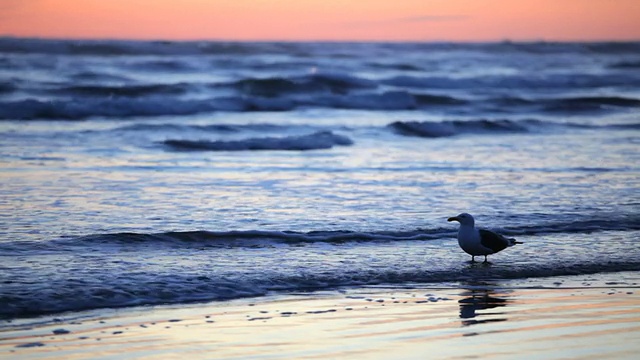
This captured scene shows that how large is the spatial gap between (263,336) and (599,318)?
2.22m

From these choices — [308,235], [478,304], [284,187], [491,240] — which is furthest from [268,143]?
[478,304]

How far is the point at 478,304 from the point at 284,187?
237 inches

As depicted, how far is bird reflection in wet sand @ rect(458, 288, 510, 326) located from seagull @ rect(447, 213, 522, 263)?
0.95 m

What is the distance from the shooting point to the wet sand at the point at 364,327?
5.48 meters

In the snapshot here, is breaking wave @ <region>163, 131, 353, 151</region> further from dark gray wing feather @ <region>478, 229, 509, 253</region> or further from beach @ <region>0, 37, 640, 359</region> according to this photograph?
dark gray wing feather @ <region>478, 229, 509, 253</region>

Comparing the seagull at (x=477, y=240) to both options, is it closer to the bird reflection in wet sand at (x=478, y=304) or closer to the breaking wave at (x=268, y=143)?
the bird reflection in wet sand at (x=478, y=304)

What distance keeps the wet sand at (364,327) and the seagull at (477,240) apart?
3.24 ft

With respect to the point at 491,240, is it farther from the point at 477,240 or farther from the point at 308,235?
the point at 308,235

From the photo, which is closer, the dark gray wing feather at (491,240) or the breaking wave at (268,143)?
the dark gray wing feather at (491,240)

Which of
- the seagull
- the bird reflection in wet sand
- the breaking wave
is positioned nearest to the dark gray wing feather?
the seagull

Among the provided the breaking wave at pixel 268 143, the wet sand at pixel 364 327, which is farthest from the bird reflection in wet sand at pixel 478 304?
the breaking wave at pixel 268 143

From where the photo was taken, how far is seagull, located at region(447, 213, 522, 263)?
27.2ft

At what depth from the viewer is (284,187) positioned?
1259 cm

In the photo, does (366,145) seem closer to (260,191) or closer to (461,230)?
(260,191)
